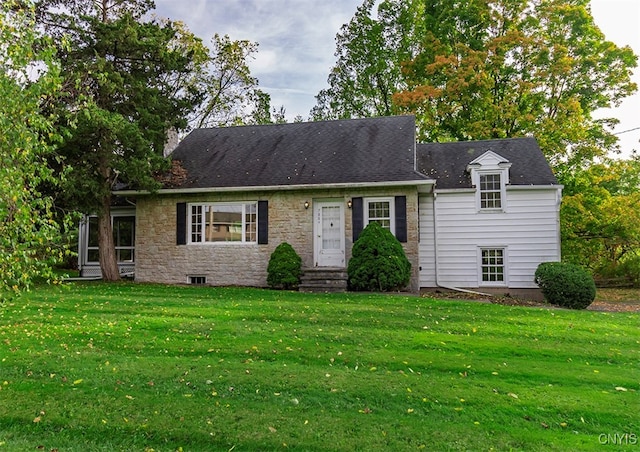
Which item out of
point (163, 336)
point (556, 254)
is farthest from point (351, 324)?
point (556, 254)

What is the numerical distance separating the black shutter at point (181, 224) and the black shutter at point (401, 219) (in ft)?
22.3

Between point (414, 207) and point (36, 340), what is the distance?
961 centimetres

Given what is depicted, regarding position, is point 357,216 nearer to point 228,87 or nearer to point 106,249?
point 106,249

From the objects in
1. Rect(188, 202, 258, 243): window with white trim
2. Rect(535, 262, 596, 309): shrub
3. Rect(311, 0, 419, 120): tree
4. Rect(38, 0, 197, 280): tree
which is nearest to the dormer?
Rect(535, 262, 596, 309): shrub

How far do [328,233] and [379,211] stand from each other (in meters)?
1.70

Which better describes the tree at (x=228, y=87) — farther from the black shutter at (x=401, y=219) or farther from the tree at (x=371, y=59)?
the black shutter at (x=401, y=219)

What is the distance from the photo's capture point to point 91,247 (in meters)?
15.7

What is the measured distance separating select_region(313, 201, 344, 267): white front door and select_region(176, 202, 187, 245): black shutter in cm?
428

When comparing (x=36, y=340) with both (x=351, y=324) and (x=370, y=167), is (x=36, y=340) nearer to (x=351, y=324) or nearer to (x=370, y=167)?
(x=351, y=324)

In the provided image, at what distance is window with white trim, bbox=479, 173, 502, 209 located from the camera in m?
13.3

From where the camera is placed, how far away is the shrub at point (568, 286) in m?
10.7

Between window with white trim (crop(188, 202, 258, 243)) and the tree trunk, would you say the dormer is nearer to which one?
window with white trim (crop(188, 202, 258, 243))

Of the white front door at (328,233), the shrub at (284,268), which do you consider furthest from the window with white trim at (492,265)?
the shrub at (284,268)

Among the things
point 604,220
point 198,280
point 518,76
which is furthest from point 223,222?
point 518,76
